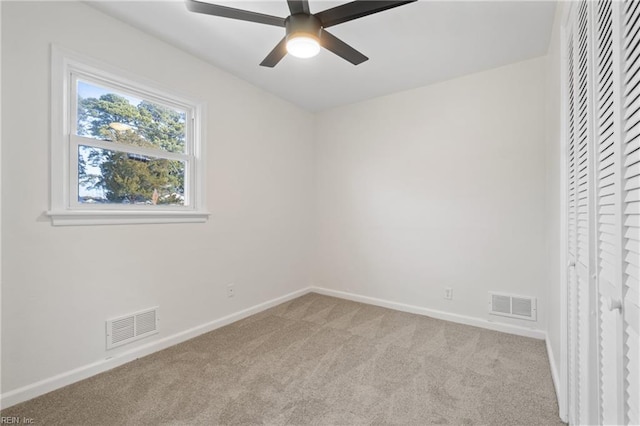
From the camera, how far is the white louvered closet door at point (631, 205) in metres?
0.67

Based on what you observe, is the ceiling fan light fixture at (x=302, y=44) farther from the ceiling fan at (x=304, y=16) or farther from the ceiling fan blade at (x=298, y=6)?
the ceiling fan blade at (x=298, y=6)

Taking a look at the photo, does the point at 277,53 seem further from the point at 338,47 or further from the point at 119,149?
the point at 119,149

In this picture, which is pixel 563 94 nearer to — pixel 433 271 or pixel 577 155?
pixel 577 155

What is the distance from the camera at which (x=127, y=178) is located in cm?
239

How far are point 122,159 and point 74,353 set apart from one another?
1.43m

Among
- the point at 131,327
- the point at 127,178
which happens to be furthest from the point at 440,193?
the point at 131,327

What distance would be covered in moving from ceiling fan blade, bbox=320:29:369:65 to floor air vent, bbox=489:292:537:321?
255 centimetres

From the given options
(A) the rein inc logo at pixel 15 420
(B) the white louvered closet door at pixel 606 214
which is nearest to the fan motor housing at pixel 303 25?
(B) the white louvered closet door at pixel 606 214

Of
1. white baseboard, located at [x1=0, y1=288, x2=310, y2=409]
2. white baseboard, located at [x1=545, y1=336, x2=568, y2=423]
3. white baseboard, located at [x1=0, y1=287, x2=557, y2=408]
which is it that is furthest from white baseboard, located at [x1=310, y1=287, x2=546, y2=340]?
white baseboard, located at [x1=0, y1=288, x2=310, y2=409]


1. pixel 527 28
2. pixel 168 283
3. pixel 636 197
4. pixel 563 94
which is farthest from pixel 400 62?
pixel 168 283

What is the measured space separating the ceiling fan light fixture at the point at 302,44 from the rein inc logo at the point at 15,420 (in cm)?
263

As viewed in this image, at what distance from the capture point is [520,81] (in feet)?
9.19

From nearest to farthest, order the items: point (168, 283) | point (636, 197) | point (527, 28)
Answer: point (636, 197)
point (527, 28)
point (168, 283)

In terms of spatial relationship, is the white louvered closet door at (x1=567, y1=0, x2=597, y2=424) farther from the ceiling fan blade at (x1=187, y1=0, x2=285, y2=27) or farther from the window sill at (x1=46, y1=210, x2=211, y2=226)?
the window sill at (x1=46, y1=210, x2=211, y2=226)
